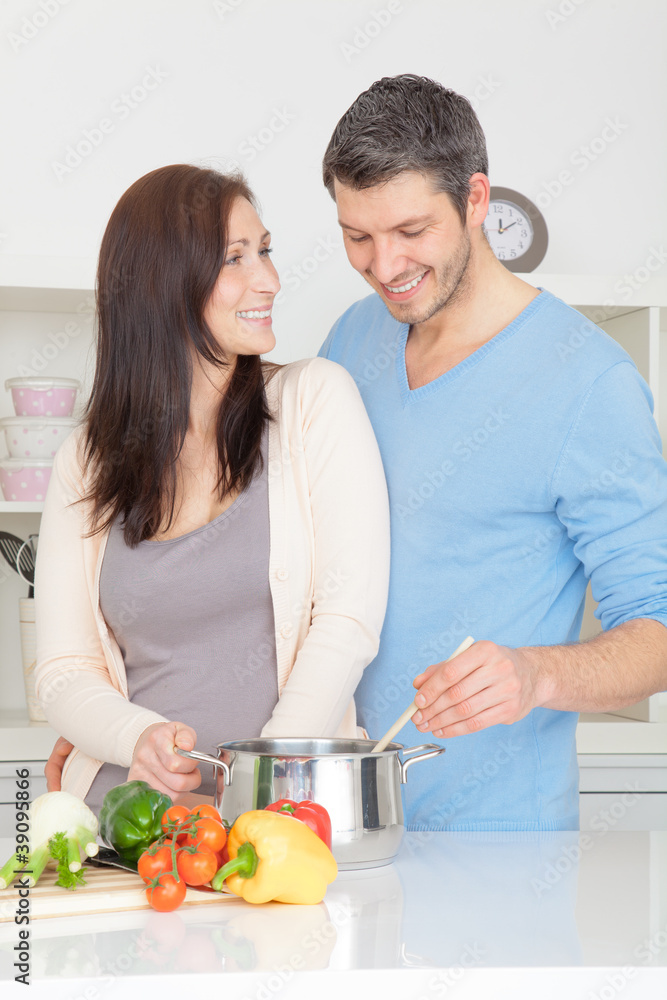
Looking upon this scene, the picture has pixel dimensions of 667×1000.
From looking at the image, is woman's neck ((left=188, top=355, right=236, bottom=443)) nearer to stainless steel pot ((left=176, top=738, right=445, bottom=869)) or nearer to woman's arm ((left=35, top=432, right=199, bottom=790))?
woman's arm ((left=35, top=432, right=199, bottom=790))

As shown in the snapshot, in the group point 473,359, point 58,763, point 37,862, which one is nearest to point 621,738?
point 473,359

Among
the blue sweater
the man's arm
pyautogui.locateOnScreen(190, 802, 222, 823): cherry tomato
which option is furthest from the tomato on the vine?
the blue sweater

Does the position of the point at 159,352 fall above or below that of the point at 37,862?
above

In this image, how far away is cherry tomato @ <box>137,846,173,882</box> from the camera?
84 centimetres

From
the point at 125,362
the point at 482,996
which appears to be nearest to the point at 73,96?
the point at 125,362

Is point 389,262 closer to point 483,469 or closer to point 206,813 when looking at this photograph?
point 483,469

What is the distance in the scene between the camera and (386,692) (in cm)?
138

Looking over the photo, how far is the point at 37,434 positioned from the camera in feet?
6.67

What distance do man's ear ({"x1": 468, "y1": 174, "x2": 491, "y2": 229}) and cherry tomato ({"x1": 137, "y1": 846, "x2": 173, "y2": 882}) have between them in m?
0.90

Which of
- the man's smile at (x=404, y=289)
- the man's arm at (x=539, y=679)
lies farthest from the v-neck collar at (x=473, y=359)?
the man's arm at (x=539, y=679)

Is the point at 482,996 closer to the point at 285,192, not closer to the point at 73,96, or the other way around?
the point at 285,192

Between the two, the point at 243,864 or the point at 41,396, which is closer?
the point at 243,864

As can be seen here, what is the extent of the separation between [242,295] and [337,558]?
39 cm

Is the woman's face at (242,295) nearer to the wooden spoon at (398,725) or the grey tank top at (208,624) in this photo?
the grey tank top at (208,624)
